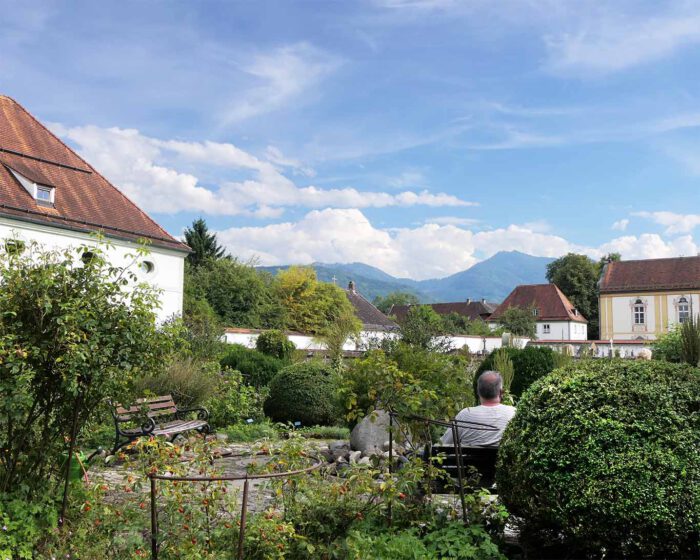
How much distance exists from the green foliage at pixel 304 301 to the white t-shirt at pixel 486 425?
38.0 meters

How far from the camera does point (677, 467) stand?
409 centimetres

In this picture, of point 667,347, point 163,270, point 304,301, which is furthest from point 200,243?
point 667,347

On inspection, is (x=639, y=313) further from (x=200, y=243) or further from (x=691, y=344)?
(x=691, y=344)

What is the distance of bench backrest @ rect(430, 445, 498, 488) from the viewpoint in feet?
17.8

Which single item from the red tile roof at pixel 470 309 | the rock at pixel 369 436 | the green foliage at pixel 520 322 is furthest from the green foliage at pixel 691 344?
the red tile roof at pixel 470 309

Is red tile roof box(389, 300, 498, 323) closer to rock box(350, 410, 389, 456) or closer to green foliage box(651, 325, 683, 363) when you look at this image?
green foliage box(651, 325, 683, 363)

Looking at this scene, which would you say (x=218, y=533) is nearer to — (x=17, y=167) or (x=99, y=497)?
(x=99, y=497)

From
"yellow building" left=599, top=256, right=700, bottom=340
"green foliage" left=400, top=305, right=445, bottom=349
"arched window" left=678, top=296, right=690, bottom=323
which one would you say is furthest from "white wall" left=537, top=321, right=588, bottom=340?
"green foliage" left=400, top=305, right=445, bottom=349

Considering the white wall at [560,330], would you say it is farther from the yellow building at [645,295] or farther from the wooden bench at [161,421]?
the wooden bench at [161,421]

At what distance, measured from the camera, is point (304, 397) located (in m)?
13.1

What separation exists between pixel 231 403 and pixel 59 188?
47.8ft

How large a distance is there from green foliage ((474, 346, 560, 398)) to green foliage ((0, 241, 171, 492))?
34.1 feet

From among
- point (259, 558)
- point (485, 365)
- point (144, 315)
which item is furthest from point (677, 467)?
point (485, 365)

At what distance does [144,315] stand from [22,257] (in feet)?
3.22
